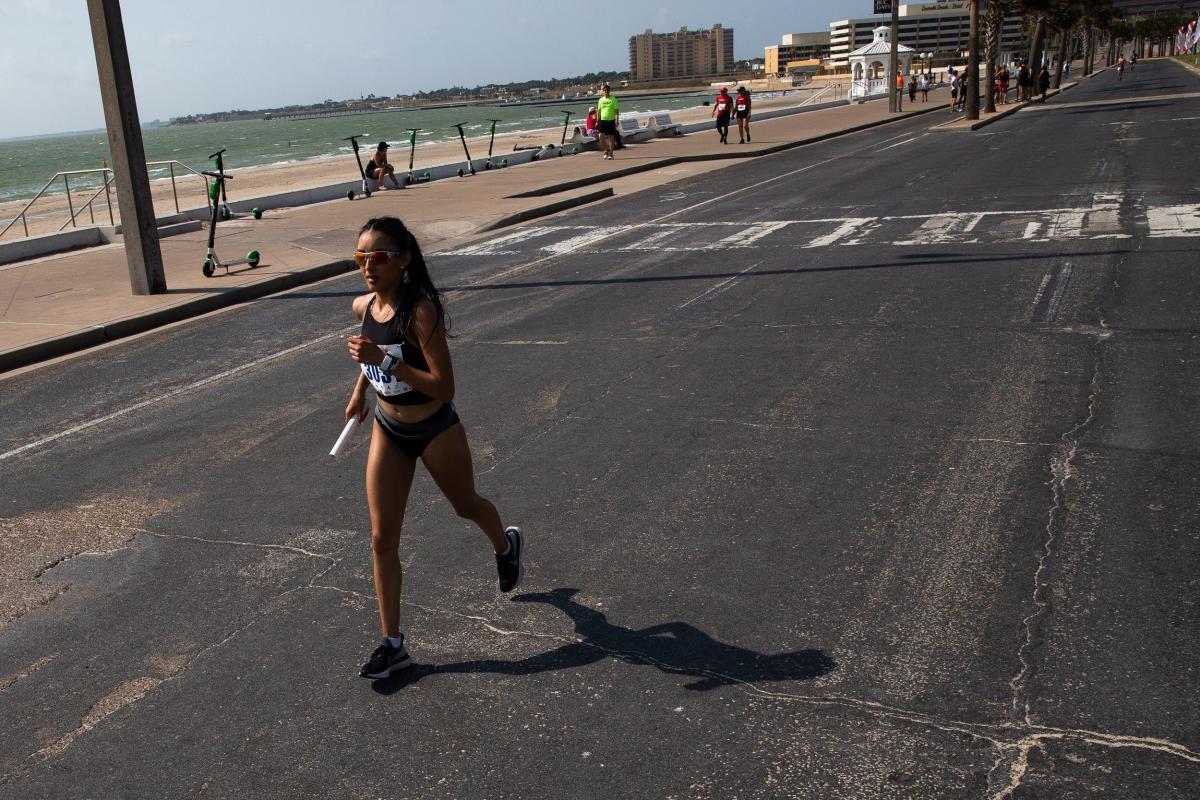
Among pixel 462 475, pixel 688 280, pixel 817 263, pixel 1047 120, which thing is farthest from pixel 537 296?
pixel 1047 120

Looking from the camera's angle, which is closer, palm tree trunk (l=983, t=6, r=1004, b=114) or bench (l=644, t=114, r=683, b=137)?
bench (l=644, t=114, r=683, b=137)

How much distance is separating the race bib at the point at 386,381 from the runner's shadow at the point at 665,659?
3.51 feet

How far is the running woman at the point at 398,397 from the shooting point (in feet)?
13.4

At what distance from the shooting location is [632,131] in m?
38.9

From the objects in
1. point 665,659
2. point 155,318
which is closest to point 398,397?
point 665,659

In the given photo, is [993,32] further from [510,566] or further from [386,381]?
[386,381]


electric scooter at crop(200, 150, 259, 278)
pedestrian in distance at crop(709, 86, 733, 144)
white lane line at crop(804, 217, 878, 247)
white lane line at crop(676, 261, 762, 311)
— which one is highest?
pedestrian in distance at crop(709, 86, 733, 144)

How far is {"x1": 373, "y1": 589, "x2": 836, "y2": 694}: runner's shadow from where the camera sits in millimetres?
4062

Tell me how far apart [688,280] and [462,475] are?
8.08m

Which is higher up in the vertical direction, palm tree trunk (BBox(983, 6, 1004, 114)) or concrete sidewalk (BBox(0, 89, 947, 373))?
palm tree trunk (BBox(983, 6, 1004, 114))

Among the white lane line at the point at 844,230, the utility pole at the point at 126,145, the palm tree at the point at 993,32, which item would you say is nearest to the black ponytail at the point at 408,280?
the utility pole at the point at 126,145

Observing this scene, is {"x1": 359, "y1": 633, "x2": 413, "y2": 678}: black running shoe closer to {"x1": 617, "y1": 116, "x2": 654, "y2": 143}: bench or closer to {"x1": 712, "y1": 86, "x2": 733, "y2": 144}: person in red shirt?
{"x1": 712, "y1": 86, "x2": 733, "y2": 144}: person in red shirt

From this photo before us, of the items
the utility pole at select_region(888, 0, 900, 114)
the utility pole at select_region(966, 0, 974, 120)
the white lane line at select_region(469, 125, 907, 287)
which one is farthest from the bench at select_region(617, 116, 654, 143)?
the utility pole at select_region(888, 0, 900, 114)

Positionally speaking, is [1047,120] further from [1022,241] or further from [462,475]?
[462,475]
